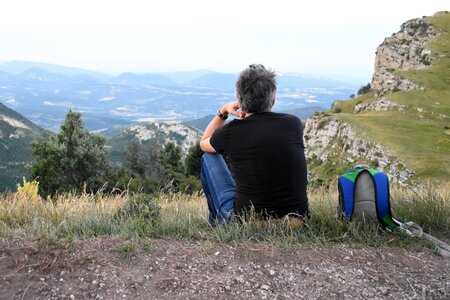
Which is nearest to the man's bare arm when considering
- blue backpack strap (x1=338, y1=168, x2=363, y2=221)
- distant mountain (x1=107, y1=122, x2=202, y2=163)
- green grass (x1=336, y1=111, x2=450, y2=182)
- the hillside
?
blue backpack strap (x1=338, y1=168, x2=363, y2=221)

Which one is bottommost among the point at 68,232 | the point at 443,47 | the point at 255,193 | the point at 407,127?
the point at 407,127

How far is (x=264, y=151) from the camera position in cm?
354

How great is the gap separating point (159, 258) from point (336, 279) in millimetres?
1449

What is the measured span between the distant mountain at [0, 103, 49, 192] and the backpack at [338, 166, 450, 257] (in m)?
81.5

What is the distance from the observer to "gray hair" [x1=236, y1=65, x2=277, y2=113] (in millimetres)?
3651

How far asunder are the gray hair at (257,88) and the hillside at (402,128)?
17346 millimetres

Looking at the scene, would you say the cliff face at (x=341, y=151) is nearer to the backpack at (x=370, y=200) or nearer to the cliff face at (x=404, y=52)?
the cliff face at (x=404, y=52)

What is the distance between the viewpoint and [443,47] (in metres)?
51.4

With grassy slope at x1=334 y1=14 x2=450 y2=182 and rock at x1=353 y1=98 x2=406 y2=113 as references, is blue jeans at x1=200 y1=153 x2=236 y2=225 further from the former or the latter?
rock at x1=353 y1=98 x2=406 y2=113

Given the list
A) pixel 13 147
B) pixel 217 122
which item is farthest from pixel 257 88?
pixel 13 147

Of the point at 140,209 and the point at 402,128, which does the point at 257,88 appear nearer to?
the point at 140,209

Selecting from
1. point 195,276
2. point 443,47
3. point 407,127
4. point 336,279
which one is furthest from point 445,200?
point 443,47

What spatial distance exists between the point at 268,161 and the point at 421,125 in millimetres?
32627

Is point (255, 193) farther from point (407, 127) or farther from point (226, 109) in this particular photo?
point (407, 127)
